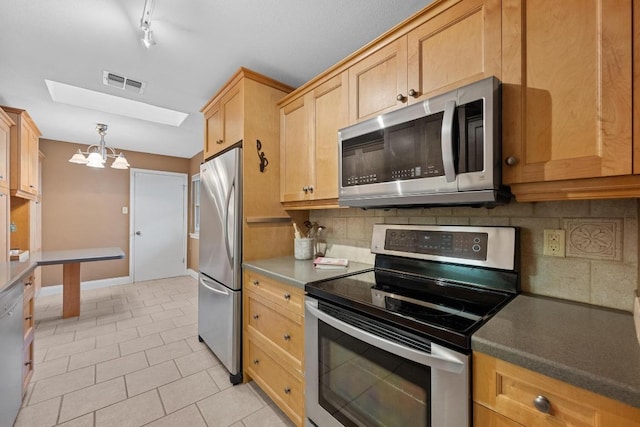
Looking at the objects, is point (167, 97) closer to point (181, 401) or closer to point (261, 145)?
point (261, 145)

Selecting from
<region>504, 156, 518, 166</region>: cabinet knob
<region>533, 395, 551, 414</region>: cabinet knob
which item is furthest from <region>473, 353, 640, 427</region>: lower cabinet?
<region>504, 156, 518, 166</region>: cabinet knob

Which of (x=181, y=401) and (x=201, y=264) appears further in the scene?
(x=201, y=264)

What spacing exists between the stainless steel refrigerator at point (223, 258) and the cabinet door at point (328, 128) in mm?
609

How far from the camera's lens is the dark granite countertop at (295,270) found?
1552mm

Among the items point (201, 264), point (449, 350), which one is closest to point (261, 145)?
point (201, 264)

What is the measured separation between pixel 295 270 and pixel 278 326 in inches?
13.8

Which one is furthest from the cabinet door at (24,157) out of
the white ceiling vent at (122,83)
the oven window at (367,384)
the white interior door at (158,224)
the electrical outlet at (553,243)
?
the electrical outlet at (553,243)

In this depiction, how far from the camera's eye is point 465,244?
4.48 feet

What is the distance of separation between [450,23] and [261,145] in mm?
1428

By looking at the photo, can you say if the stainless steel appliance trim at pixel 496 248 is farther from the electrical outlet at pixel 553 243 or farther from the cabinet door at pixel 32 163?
the cabinet door at pixel 32 163

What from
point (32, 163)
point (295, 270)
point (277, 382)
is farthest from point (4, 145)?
point (277, 382)

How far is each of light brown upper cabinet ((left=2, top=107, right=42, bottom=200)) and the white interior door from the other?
1.62 metres

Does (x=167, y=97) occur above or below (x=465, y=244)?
above

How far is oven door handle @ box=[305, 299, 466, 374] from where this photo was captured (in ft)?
2.79
